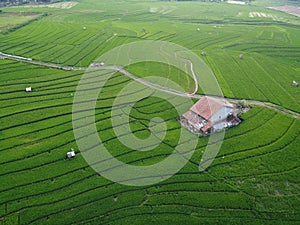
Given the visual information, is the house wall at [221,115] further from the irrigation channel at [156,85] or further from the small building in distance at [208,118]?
the irrigation channel at [156,85]

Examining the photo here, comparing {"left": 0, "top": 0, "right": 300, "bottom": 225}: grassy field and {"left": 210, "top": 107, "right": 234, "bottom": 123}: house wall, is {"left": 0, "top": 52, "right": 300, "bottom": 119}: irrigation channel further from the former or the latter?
{"left": 210, "top": 107, "right": 234, "bottom": 123}: house wall

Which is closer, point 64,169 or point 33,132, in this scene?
point 64,169

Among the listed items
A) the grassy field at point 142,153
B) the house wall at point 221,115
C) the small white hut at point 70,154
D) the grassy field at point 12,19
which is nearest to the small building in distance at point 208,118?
the house wall at point 221,115

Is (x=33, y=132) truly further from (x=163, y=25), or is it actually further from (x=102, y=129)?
(x=163, y=25)

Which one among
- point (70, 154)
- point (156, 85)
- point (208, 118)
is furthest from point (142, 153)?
point (156, 85)

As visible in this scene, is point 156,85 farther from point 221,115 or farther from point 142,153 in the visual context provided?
point 142,153

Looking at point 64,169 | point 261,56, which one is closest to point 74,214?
point 64,169

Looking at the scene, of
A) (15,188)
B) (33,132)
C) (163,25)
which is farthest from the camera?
(163,25)
